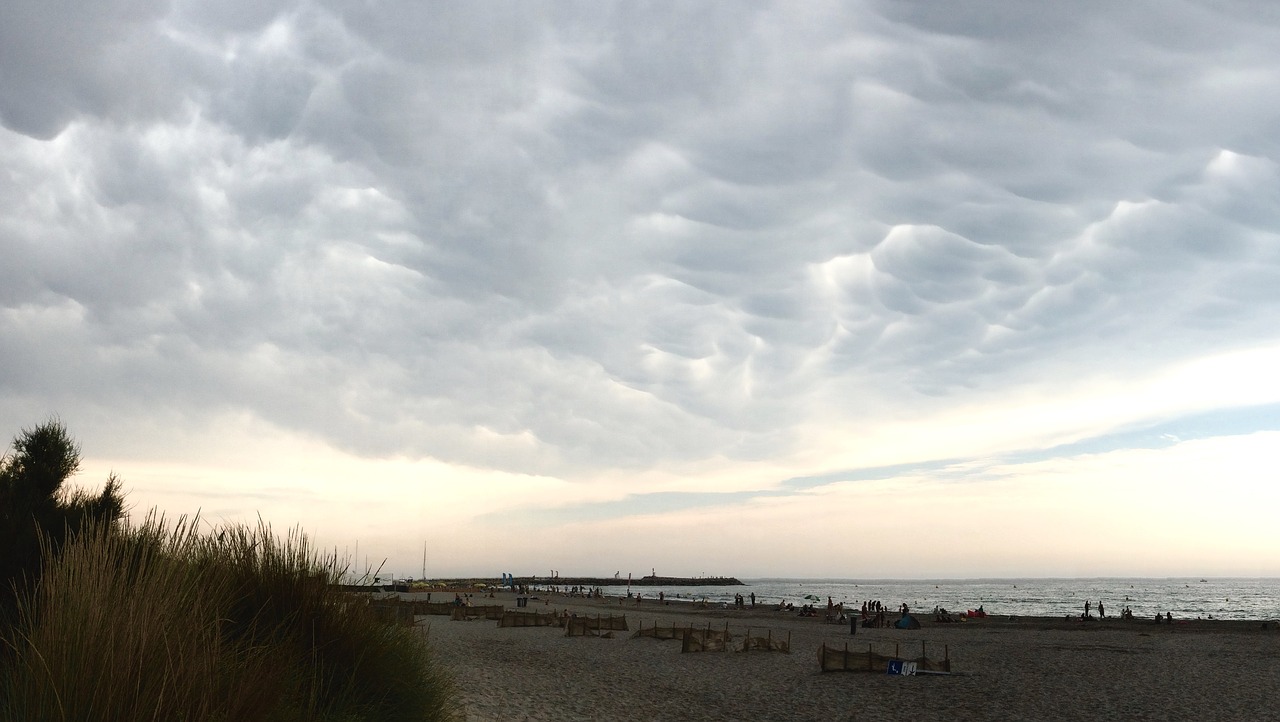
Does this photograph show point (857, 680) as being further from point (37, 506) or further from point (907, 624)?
point (907, 624)

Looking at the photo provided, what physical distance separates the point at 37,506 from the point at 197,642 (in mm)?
9614

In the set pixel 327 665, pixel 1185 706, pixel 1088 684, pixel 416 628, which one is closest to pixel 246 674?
pixel 327 665

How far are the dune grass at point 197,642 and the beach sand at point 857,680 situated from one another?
11.2 feet

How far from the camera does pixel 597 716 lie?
16.1 m

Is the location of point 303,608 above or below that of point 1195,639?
above

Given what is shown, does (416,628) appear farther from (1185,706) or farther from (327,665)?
(1185,706)

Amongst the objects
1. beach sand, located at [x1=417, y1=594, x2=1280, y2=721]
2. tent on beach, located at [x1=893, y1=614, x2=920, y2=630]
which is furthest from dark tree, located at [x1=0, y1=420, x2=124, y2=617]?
tent on beach, located at [x1=893, y1=614, x2=920, y2=630]

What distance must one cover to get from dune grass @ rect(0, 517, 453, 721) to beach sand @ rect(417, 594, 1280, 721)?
3.40m

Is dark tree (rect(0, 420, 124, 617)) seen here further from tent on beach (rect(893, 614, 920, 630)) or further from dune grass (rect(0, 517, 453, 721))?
tent on beach (rect(893, 614, 920, 630))

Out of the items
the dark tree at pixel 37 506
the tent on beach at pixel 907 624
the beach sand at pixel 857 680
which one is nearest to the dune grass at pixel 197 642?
the dark tree at pixel 37 506

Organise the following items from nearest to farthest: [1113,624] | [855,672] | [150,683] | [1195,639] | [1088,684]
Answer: [150,683], [1088,684], [855,672], [1195,639], [1113,624]

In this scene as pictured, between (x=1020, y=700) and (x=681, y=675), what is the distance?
366 inches

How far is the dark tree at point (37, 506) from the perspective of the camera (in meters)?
9.34

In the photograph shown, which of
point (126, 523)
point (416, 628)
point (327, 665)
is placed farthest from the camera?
point (416, 628)
